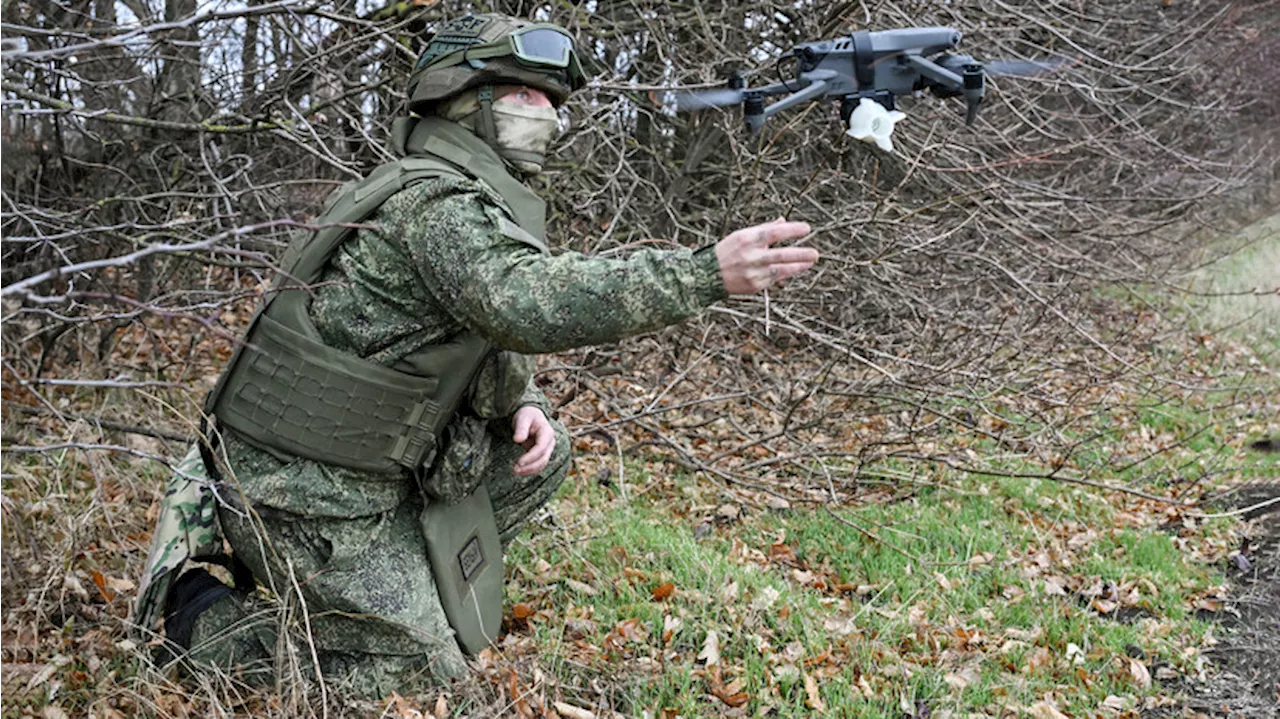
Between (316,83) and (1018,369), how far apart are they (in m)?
3.76

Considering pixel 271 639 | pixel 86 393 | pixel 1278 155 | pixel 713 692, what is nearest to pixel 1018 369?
pixel 713 692

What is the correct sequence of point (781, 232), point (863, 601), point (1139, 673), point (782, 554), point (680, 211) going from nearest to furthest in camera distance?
point (781, 232), point (1139, 673), point (863, 601), point (782, 554), point (680, 211)

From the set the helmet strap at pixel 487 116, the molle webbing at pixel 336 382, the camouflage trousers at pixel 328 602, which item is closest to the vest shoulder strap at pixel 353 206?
the molle webbing at pixel 336 382

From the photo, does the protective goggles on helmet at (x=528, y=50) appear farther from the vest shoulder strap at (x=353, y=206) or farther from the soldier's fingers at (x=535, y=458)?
the soldier's fingers at (x=535, y=458)

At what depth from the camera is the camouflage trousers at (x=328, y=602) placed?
3164mm

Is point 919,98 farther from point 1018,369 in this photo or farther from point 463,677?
point 463,677

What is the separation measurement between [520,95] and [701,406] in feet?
11.1

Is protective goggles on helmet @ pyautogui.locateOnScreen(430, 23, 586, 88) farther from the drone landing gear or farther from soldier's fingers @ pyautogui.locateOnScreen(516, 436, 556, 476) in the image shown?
soldier's fingers @ pyautogui.locateOnScreen(516, 436, 556, 476)

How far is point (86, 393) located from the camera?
544 centimetres

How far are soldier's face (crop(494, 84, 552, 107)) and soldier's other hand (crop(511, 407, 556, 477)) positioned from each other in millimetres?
890

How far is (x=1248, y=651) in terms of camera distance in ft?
13.1

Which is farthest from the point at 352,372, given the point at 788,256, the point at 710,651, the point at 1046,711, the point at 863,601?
the point at 1046,711

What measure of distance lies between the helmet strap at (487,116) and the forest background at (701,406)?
0.59 meters

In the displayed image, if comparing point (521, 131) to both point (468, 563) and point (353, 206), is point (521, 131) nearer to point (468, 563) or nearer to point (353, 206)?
point (353, 206)
